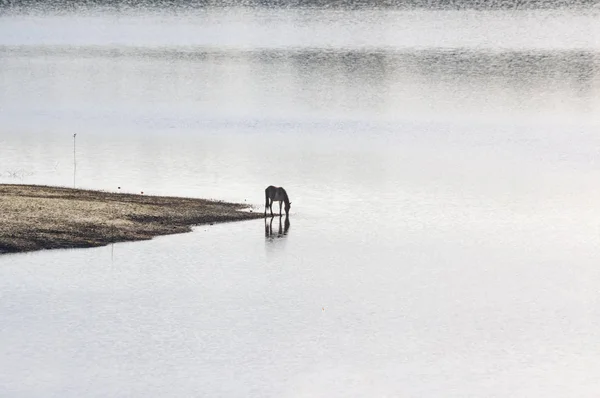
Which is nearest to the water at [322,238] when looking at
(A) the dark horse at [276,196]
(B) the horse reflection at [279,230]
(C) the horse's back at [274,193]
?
(B) the horse reflection at [279,230]

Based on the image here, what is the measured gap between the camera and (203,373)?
24.0m

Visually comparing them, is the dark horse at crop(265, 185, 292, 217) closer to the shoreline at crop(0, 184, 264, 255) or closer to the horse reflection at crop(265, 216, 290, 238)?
the horse reflection at crop(265, 216, 290, 238)

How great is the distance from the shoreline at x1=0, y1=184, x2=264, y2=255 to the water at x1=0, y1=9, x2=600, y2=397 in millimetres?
807

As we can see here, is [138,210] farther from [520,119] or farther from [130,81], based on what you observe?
[130,81]

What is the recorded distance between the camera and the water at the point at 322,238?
24.7 m

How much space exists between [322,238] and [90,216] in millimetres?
6496

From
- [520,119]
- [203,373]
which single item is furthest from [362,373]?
→ [520,119]

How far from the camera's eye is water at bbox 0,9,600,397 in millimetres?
24734

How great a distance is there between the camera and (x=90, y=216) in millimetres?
36094

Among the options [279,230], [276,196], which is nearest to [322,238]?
[279,230]

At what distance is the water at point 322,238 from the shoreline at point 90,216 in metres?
0.81

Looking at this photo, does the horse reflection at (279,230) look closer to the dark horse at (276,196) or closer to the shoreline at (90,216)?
the dark horse at (276,196)

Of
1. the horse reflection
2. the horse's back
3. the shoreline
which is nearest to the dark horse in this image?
the horse's back

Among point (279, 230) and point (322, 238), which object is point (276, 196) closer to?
point (279, 230)
